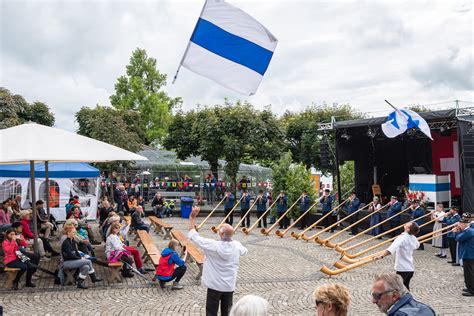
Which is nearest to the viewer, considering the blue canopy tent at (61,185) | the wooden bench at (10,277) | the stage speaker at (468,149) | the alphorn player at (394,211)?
the wooden bench at (10,277)

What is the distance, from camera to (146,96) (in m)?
45.9

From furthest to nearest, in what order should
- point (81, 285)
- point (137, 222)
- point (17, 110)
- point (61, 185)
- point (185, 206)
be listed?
1. point (17, 110)
2. point (185, 206)
3. point (61, 185)
4. point (137, 222)
5. point (81, 285)

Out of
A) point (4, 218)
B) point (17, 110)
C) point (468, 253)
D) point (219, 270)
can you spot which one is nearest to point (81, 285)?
point (219, 270)

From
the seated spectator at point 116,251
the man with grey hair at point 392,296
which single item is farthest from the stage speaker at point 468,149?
the man with grey hair at point 392,296

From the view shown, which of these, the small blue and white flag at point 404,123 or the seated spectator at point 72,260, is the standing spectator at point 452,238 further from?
the seated spectator at point 72,260

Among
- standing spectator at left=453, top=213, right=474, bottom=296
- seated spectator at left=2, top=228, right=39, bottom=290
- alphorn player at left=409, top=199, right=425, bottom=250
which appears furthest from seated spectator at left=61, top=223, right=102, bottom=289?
alphorn player at left=409, top=199, right=425, bottom=250

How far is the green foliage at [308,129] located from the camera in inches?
1264

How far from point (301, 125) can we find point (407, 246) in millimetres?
25532

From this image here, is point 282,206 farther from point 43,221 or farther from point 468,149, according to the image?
point 43,221

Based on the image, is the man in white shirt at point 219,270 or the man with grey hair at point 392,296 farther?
the man in white shirt at point 219,270

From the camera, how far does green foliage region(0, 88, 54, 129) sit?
85.8 ft

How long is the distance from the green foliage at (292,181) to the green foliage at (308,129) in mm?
11201

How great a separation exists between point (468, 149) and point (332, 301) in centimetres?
1192

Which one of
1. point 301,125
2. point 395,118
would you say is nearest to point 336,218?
point 395,118
